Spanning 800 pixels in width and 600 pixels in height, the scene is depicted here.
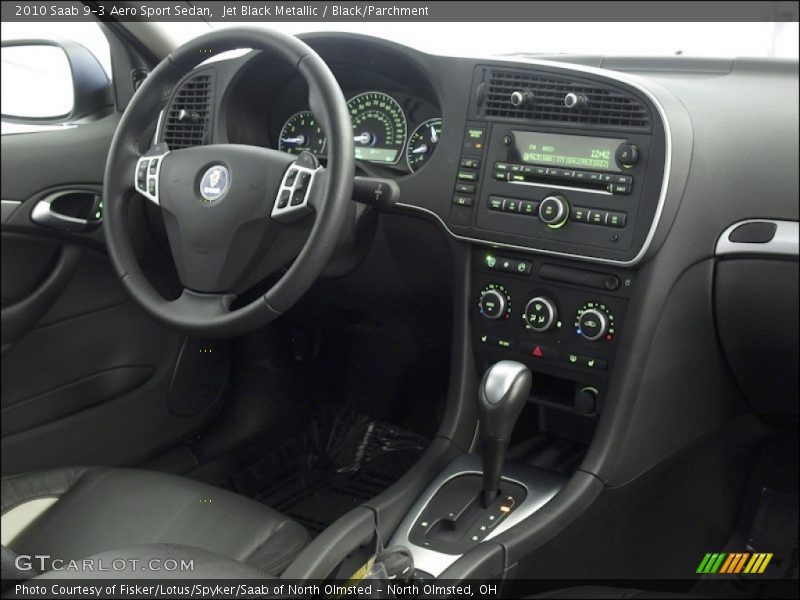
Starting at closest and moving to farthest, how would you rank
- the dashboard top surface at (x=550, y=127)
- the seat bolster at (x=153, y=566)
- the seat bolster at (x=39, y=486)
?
the seat bolster at (x=153, y=566) → the dashboard top surface at (x=550, y=127) → the seat bolster at (x=39, y=486)

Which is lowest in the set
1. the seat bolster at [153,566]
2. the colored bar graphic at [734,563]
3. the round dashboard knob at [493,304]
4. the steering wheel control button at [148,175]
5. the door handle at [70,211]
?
the colored bar graphic at [734,563]

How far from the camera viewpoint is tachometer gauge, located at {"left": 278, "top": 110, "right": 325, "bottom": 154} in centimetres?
157

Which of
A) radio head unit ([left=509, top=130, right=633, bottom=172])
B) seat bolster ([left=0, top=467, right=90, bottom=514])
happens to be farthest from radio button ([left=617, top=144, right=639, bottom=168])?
seat bolster ([left=0, top=467, right=90, bottom=514])

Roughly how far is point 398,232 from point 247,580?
73cm

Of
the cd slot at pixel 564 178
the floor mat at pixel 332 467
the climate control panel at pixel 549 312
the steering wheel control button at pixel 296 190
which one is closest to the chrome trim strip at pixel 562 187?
the cd slot at pixel 564 178

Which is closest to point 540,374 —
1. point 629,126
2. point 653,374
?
point 653,374

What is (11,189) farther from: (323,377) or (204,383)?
(323,377)

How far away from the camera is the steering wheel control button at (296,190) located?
1.18 metres

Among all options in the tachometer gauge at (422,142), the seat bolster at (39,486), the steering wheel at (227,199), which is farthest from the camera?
the tachometer gauge at (422,142)

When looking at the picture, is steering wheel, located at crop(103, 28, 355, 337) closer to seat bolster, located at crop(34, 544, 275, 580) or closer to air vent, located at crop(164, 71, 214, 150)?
air vent, located at crop(164, 71, 214, 150)

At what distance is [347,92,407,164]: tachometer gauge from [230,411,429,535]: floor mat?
627 millimetres

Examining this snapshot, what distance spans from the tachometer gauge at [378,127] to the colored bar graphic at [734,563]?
38.7 inches

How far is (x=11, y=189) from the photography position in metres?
1.51

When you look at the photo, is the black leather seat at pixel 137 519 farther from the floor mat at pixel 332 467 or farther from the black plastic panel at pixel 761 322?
the black plastic panel at pixel 761 322
